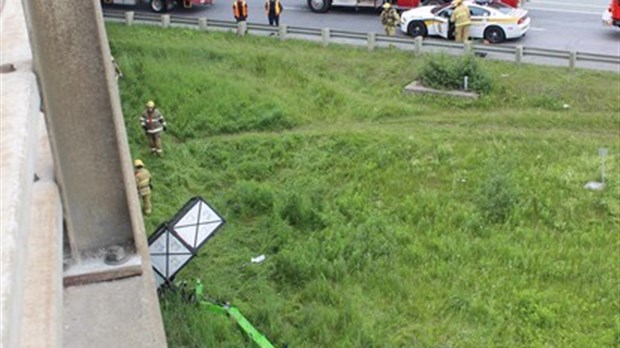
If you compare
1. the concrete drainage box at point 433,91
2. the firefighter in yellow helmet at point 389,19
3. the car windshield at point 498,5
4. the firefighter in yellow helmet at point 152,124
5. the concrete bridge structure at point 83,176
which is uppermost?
the concrete bridge structure at point 83,176

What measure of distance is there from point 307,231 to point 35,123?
33.7 ft

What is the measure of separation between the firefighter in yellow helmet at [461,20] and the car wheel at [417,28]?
3.63ft

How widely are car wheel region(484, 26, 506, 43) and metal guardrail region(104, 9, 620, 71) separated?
2.71ft

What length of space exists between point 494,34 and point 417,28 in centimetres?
216

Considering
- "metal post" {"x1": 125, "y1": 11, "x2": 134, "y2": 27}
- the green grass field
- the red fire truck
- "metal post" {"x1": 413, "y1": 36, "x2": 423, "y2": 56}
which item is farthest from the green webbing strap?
the red fire truck

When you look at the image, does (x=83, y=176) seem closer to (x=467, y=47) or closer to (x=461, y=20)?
(x=467, y=47)

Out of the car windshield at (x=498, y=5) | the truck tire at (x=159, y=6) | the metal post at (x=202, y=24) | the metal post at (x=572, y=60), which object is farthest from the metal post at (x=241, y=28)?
the metal post at (x=572, y=60)

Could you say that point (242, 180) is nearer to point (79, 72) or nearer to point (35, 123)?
point (79, 72)

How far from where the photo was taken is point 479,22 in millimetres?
22828

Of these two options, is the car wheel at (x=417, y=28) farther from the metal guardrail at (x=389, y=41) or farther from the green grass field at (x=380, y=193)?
the green grass field at (x=380, y=193)

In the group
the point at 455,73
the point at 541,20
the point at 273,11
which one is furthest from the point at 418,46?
the point at 541,20

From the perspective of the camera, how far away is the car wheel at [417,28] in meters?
23.6

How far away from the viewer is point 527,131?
1722 cm

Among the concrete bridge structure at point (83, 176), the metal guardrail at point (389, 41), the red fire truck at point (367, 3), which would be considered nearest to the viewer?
the concrete bridge structure at point (83, 176)
